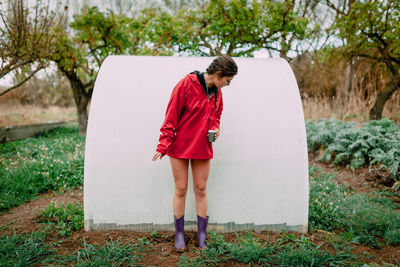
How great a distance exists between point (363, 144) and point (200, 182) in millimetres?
3951

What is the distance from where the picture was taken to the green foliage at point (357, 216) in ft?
9.76

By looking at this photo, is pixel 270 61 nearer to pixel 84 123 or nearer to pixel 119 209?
pixel 119 209

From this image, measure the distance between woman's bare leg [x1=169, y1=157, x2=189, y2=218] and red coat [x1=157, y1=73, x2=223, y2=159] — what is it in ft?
0.31

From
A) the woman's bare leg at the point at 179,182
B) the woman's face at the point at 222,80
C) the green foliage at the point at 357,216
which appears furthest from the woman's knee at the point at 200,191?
the green foliage at the point at 357,216

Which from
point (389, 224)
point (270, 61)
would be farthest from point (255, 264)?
point (270, 61)

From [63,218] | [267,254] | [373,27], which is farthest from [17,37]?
[373,27]

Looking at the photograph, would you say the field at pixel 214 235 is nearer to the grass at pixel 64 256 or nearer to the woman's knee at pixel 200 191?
the grass at pixel 64 256

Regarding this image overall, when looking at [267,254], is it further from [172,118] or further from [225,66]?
[225,66]

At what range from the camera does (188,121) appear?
8.32 feet

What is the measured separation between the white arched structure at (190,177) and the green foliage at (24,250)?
0.46 m

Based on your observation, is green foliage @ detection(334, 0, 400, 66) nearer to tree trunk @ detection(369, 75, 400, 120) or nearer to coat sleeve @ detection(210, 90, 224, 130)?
tree trunk @ detection(369, 75, 400, 120)

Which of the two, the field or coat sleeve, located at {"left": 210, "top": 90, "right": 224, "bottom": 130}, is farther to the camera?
coat sleeve, located at {"left": 210, "top": 90, "right": 224, "bottom": 130}

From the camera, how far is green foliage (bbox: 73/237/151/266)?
2.46 metres

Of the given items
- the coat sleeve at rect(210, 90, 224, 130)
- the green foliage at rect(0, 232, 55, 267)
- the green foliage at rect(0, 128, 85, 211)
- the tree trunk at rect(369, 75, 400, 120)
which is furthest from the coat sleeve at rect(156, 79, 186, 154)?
the tree trunk at rect(369, 75, 400, 120)
